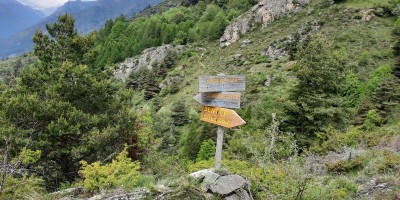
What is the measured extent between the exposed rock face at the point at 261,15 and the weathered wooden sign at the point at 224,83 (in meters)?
50.0

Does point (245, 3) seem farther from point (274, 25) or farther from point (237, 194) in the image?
point (237, 194)

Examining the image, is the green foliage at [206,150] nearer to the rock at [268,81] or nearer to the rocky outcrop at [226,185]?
the rocky outcrop at [226,185]

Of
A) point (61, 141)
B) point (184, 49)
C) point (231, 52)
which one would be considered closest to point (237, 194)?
point (61, 141)

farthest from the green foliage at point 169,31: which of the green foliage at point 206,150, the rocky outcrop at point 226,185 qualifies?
the rocky outcrop at point 226,185

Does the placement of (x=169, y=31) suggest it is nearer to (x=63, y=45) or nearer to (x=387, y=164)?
(x=63, y=45)

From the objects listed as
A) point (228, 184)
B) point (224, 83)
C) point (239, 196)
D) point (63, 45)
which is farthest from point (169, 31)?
point (239, 196)

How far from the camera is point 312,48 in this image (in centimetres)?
1853

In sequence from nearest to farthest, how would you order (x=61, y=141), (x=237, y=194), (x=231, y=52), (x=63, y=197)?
(x=237, y=194) < (x=63, y=197) < (x=61, y=141) < (x=231, y=52)

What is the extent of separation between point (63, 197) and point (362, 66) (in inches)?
1260

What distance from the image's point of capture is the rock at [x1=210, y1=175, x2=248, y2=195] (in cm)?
744

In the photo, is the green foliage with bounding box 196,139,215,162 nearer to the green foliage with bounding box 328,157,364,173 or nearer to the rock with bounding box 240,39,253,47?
the green foliage with bounding box 328,157,364,173

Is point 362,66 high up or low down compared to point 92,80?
down

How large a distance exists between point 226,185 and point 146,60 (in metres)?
67.3

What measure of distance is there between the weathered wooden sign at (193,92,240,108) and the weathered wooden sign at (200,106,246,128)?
122mm
